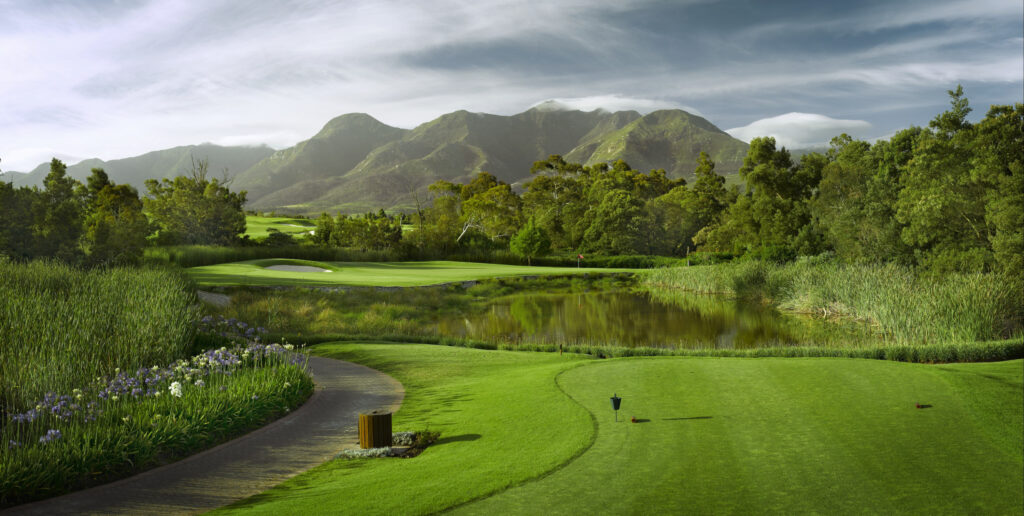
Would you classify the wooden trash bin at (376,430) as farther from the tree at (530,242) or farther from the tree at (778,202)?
the tree at (530,242)

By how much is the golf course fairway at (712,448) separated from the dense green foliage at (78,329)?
4704mm

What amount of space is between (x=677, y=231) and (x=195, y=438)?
55.5 meters

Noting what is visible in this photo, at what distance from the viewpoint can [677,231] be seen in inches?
2303

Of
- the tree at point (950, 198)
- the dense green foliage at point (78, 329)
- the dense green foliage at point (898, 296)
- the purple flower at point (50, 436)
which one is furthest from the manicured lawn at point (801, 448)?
the tree at point (950, 198)

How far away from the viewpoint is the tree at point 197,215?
41688 millimetres

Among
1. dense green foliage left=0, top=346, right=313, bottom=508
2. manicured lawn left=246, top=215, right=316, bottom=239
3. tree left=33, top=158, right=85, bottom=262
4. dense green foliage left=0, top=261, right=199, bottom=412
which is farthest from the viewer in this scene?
manicured lawn left=246, top=215, right=316, bottom=239

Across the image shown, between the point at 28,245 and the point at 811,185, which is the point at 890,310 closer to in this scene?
the point at 811,185

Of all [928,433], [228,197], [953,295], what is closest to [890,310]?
[953,295]

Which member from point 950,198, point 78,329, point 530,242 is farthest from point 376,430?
point 530,242

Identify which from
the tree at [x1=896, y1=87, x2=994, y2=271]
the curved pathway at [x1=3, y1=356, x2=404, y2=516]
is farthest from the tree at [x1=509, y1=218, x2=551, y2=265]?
the curved pathway at [x1=3, y1=356, x2=404, y2=516]

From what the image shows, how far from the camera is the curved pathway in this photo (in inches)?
213

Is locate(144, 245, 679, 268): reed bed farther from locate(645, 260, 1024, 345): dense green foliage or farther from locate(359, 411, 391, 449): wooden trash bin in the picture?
locate(359, 411, 391, 449): wooden trash bin

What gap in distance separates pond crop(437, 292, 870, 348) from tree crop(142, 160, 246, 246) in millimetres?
24794

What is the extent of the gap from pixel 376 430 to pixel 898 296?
17.9 metres
